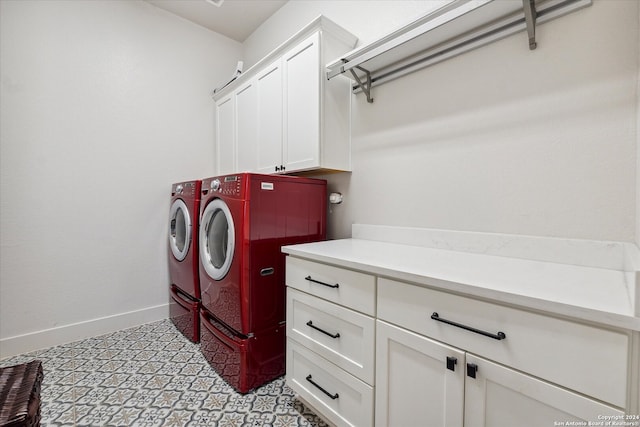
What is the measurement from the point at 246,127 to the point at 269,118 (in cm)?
39

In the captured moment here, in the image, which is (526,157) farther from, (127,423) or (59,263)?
(59,263)

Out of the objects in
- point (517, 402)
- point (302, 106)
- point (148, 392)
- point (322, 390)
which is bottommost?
point (148, 392)

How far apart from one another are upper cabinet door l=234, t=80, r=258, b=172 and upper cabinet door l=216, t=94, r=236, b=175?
10 centimetres

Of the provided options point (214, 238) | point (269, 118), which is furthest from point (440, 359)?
point (269, 118)

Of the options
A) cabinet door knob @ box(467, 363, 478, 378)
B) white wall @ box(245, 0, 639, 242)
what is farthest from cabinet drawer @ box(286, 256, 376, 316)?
white wall @ box(245, 0, 639, 242)

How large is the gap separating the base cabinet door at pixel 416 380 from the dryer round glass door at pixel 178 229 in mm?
1826

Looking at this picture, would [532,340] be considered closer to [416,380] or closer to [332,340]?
[416,380]

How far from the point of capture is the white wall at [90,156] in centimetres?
205

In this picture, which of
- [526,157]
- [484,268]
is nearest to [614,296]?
[484,268]

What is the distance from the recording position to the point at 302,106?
1881mm

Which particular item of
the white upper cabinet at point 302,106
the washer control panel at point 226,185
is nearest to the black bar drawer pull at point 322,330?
the washer control panel at point 226,185

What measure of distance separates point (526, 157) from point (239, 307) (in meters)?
1.62

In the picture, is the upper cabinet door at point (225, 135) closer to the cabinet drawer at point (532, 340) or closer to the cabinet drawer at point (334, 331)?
the cabinet drawer at point (334, 331)

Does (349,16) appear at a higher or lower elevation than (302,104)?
higher
